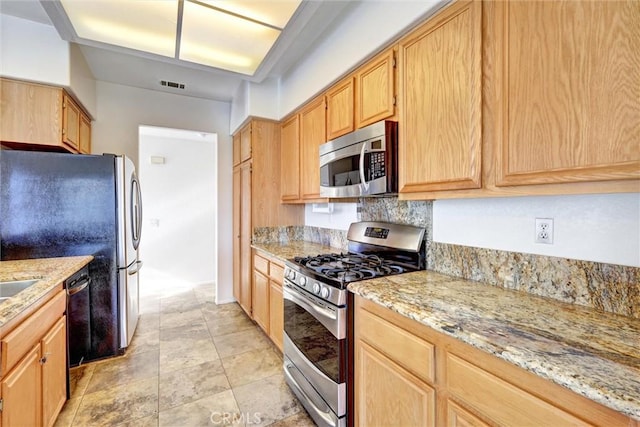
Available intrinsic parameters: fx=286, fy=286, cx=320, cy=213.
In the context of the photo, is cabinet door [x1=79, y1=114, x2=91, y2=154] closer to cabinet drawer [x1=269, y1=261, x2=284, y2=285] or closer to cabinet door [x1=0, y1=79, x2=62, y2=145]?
cabinet door [x1=0, y1=79, x2=62, y2=145]

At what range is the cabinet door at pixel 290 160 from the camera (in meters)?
2.83

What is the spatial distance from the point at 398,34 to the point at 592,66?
3.19 ft

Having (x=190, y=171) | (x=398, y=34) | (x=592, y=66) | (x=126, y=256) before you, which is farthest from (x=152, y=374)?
(x=190, y=171)

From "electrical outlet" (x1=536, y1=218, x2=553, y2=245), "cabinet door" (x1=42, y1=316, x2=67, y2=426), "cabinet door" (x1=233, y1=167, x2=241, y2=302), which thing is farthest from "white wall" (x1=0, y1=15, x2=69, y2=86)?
"electrical outlet" (x1=536, y1=218, x2=553, y2=245)

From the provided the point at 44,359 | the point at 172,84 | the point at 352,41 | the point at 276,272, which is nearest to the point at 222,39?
the point at 352,41

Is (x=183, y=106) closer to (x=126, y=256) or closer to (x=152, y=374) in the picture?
(x=126, y=256)

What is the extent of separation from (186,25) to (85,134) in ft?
6.28

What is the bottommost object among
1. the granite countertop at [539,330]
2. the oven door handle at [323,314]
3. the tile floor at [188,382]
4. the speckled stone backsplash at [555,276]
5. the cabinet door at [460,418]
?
the tile floor at [188,382]

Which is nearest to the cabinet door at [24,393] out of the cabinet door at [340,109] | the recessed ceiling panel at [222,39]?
the recessed ceiling panel at [222,39]

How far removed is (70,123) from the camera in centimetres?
256

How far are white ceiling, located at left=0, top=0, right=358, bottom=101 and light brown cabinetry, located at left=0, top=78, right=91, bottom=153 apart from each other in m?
→ 0.51

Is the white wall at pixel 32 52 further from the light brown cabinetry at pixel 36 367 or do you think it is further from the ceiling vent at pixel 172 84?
the light brown cabinetry at pixel 36 367

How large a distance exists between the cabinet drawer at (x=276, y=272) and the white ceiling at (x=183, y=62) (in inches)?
67.3

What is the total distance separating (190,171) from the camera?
4.89 metres
